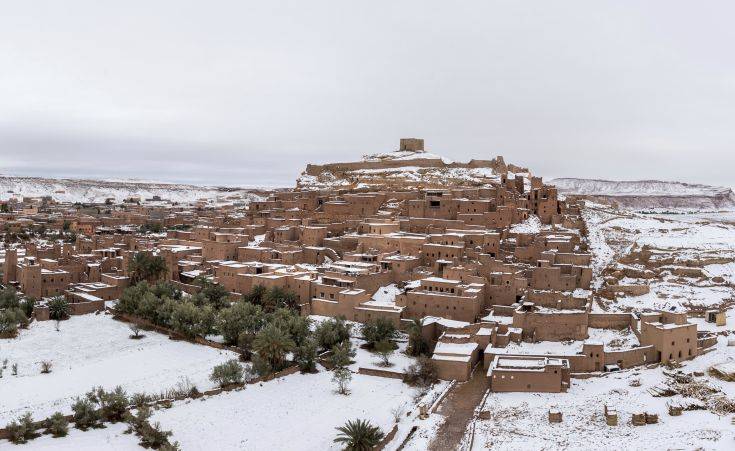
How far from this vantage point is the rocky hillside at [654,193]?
13862 centimetres

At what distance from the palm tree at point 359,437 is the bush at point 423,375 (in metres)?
4.55

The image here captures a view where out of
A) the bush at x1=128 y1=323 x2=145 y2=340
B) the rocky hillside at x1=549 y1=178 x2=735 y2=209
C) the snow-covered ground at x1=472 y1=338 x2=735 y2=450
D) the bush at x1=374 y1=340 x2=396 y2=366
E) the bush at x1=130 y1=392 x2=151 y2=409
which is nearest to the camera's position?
the snow-covered ground at x1=472 y1=338 x2=735 y2=450

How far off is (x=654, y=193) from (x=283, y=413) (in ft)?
520

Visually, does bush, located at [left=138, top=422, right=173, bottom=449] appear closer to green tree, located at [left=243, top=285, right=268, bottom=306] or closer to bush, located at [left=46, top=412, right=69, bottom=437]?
bush, located at [left=46, top=412, right=69, bottom=437]

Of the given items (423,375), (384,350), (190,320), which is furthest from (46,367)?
(423,375)

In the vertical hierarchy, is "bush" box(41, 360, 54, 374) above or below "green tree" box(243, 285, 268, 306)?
below

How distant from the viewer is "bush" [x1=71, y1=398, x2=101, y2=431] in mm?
20375

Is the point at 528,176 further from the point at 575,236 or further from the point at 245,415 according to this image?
the point at 245,415

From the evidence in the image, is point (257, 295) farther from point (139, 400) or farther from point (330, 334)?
point (139, 400)

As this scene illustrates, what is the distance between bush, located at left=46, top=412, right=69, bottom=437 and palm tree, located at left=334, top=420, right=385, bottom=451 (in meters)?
8.39

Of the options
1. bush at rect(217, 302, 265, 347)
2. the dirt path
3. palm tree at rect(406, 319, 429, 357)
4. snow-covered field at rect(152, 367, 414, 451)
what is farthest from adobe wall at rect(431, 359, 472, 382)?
bush at rect(217, 302, 265, 347)

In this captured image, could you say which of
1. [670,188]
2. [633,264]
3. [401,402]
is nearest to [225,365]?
[401,402]

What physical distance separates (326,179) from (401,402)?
3748cm

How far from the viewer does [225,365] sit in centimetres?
2391
